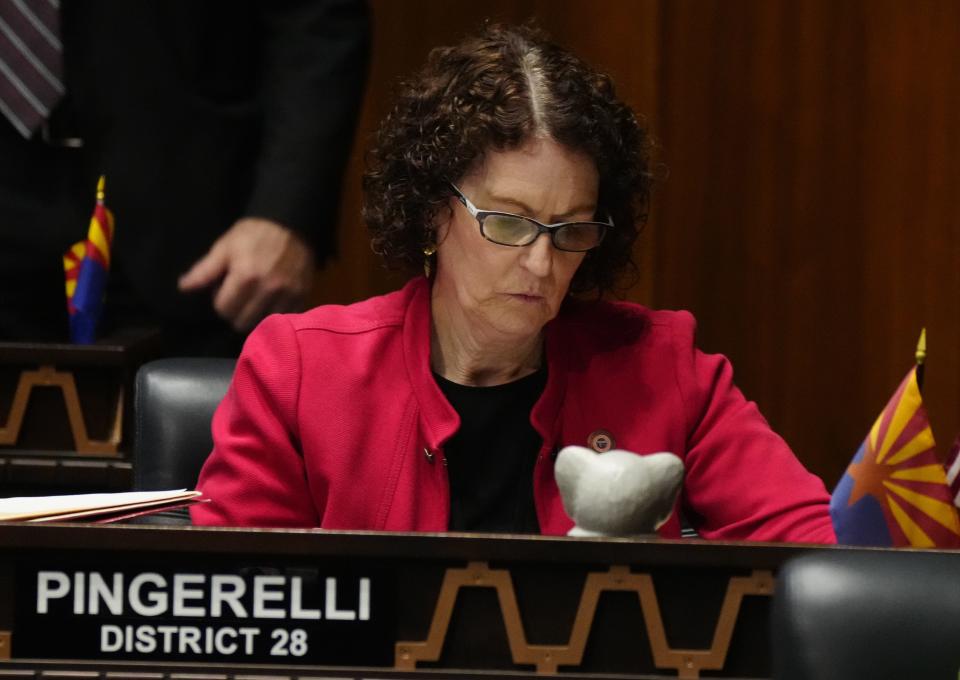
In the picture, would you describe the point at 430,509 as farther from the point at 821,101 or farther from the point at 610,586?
the point at 821,101

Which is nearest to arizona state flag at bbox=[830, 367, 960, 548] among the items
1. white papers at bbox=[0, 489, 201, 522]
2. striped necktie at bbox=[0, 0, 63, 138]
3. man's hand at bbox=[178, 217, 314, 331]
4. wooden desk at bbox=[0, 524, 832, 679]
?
wooden desk at bbox=[0, 524, 832, 679]

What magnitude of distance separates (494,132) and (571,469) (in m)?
0.59

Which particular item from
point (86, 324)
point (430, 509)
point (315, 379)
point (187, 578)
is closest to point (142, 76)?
point (86, 324)

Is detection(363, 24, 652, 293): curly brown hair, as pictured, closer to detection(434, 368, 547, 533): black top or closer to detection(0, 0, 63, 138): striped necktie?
detection(434, 368, 547, 533): black top

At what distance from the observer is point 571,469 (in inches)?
49.6

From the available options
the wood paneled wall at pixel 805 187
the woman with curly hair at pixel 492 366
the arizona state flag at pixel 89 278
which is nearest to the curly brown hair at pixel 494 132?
the woman with curly hair at pixel 492 366

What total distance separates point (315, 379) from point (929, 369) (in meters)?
1.89

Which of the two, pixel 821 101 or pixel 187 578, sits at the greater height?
pixel 821 101

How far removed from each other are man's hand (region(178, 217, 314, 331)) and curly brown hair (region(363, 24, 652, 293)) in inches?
18.5

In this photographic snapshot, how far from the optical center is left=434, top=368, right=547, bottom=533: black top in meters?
1.78

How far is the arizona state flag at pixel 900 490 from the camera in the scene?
1365 millimetres

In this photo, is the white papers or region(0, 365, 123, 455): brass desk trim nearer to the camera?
the white papers

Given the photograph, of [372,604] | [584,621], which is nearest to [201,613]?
[372,604]

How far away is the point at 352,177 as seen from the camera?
379 centimetres
